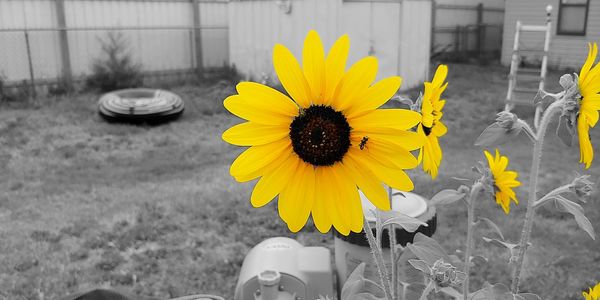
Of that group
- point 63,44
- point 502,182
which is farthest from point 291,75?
point 63,44

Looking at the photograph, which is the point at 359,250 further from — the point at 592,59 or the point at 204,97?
the point at 204,97

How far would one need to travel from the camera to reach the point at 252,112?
1055 mm

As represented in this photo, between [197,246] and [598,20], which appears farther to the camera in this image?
[598,20]

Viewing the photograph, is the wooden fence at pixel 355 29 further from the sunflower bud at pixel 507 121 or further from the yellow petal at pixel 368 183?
the yellow petal at pixel 368 183

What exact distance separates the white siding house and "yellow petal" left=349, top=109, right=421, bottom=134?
1494 cm

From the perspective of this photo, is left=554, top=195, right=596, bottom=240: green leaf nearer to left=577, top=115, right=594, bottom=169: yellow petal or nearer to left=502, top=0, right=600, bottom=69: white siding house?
left=577, top=115, right=594, bottom=169: yellow petal

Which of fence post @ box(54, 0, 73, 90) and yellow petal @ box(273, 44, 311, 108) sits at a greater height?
yellow petal @ box(273, 44, 311, 108)

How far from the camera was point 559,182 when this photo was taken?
5836 mm

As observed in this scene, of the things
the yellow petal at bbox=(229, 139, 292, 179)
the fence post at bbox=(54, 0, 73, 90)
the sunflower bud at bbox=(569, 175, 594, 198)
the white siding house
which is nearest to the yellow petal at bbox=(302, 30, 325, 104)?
the yellow petal at bbox=(229, 139, 292, 179)

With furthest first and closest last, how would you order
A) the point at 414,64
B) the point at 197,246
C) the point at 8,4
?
the point at 414,64 → the point at 8,4 → the point at 197,246

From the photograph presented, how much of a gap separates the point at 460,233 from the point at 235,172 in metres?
3.73

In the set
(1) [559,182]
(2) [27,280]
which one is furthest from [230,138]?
(1) [559,182]

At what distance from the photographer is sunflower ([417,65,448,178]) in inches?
51.3

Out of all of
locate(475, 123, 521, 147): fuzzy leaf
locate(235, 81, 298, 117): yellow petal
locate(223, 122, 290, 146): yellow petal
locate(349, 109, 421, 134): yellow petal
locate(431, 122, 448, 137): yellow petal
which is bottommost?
locate(431, 122, 448, 137): yellow petal
